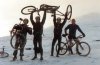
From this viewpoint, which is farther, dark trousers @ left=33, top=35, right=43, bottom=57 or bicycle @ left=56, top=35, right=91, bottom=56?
bicycle @ left=56, top=35, right=91, bottom=56

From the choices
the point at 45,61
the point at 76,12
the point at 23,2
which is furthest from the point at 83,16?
the point at 45,61

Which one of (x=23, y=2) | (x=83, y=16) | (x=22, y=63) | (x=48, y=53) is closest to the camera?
(x=22, y=63)

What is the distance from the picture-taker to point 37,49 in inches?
651

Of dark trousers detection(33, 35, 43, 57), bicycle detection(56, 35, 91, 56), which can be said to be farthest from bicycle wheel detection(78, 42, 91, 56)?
dark trousers detection(33, 35, 43, 57)

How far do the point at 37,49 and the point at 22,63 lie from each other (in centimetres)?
99

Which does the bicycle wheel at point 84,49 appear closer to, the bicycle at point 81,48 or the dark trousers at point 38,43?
the bicycle at point 81,48

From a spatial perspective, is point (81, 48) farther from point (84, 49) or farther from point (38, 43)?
point (38, 43)

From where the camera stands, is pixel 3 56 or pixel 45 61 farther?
pixel 3 56

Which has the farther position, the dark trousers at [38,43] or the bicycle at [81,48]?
the bicycle at [81,48]

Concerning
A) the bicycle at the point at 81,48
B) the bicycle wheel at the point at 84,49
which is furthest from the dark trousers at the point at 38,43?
the bicycle wheel at the point at 84,49

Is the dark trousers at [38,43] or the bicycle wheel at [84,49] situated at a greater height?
the dark trousers at [38,43]

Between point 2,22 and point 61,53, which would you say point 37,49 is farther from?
point 2,22

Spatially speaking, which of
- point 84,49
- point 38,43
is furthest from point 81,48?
point 38,43

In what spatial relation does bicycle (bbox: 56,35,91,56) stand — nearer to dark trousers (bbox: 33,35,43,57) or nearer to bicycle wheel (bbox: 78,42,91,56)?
bicycle wheel (bbox: 78,42,91,56)
